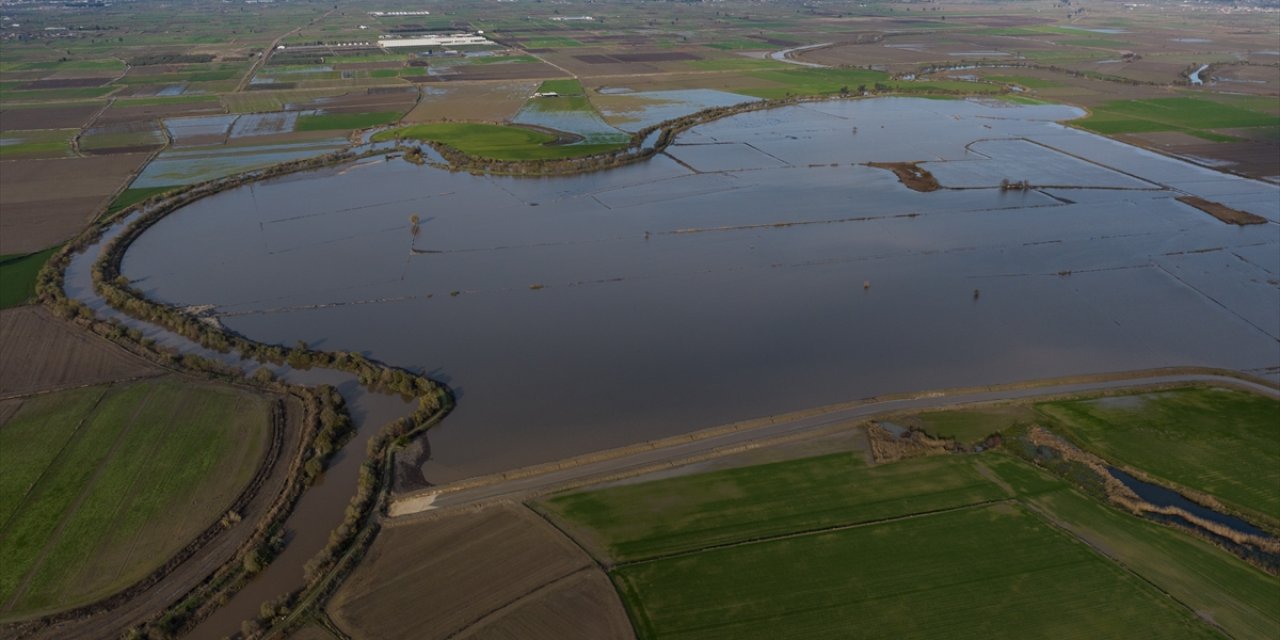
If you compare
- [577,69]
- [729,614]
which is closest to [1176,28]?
[577,69]

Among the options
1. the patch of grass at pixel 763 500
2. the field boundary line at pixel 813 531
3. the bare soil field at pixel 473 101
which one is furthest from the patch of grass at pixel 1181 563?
the bare soil field at pixel 473 101

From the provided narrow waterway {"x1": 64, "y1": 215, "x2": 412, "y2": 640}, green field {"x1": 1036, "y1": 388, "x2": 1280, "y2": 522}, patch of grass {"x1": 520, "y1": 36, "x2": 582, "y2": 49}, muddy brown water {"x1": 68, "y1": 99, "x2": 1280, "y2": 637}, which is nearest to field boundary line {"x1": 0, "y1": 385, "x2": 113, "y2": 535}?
narrow waterway {"x1": 64, "y1": 215, "x2": 412, "y2": 640}

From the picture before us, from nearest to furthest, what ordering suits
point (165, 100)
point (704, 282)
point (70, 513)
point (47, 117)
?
point (70, 513) → point (704, 282) → point (47, 117) → point (165, 100)

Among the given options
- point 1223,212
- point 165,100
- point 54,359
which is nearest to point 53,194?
point 54,359

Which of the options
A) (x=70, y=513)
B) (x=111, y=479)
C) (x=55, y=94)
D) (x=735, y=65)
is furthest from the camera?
(x=735, y=65)

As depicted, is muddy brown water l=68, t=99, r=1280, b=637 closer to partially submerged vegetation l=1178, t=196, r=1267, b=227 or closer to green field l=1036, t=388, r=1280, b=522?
partially submerged vegetation l=1178, t=196, r=1267, b=227

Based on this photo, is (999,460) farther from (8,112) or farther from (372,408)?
(8,112)

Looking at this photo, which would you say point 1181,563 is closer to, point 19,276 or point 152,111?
point 19,276
